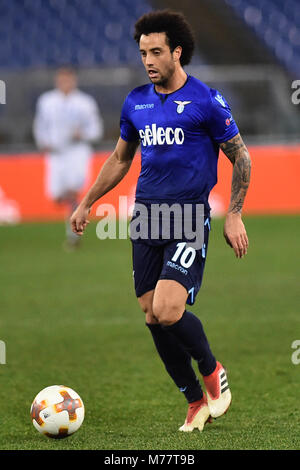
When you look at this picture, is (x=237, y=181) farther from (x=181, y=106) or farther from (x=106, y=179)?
(x=106, y=179)

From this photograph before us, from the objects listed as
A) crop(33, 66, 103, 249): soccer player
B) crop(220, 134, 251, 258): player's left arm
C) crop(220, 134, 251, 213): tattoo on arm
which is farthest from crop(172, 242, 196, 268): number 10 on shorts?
crop(33, 66, 103, 249): soccer player

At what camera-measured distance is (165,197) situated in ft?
15.3

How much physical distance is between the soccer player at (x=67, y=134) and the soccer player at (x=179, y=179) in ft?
29.0

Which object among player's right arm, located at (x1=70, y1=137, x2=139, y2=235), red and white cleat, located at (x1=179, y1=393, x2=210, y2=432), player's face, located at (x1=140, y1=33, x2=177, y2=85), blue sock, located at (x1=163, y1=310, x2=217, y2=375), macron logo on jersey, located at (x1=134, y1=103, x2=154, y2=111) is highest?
player's face, located at (x1=140, y1=33, x2=177, y2=85)

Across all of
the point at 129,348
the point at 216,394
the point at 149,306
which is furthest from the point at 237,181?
the point at 129,348

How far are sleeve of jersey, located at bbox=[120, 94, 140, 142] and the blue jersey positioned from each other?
166 millimetres

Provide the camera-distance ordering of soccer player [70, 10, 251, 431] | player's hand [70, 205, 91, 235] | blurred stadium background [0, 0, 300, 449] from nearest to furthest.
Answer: soccer player [70, 10, 251, 431]
player's hand [70, 205, 91, 235]
blurred stadium background [0, 0, 300, 449]

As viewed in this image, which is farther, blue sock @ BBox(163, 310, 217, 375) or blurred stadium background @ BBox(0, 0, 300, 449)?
blurred stadium background @ BBox(0, 0, 300, 449)

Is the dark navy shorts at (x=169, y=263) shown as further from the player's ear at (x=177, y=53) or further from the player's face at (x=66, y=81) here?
the player's face at (x=66, y=81)

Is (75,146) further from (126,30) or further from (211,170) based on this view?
(211,170)

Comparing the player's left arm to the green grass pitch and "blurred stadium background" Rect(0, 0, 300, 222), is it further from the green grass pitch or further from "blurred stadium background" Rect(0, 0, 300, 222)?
"blurred stadium background" Rect(0, 0, 300, 222)

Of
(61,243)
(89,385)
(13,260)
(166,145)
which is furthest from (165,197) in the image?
(61,243)

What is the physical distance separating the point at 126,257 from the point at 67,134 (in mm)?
2822

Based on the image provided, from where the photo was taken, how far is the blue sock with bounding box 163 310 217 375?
459cm
